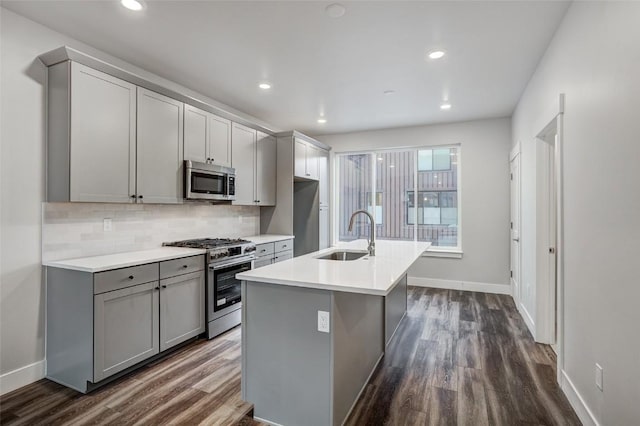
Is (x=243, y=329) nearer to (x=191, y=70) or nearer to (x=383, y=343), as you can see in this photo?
(x=383, y=343)

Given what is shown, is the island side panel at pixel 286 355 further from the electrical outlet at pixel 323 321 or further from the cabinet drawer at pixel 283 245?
the cabinet drawer at pixel 283 245

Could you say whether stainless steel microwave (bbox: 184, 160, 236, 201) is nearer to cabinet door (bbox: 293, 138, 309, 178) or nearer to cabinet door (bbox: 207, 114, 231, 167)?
cabinet door (bbox: 207, 114, 231, 167)

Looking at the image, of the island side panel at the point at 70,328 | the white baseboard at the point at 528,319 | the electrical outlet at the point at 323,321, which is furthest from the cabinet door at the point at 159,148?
the white baseboard at the point at 528,319

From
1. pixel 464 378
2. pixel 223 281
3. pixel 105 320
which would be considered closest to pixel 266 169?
pixel 223 281

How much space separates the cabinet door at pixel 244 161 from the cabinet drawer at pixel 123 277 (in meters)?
1.65

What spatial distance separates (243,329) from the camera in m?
2.10

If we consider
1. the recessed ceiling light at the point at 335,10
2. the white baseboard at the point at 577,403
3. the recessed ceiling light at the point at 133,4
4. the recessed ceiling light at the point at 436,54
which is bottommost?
the white baseboard at the point at 577,403

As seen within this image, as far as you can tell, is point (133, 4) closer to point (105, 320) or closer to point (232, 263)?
point (105, 320)

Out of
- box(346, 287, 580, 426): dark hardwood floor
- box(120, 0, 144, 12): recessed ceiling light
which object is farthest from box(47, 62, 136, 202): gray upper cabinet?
box(346, 287, 580, 426): dark hardwood floor

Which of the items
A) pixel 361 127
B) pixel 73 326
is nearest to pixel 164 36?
pixel 73 326

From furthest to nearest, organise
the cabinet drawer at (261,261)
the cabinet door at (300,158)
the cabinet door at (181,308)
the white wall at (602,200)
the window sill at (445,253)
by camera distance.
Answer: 1. the window sill at (445,253)
2. the cabinet door at (300,158)
3. the cabinet drawer at (261,261)
4. the cabinet door at (181,308)
5. the white wall at (602,200)

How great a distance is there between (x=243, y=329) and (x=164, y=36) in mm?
2375

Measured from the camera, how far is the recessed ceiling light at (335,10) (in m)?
2.29

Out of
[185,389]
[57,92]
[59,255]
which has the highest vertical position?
[57,92]
